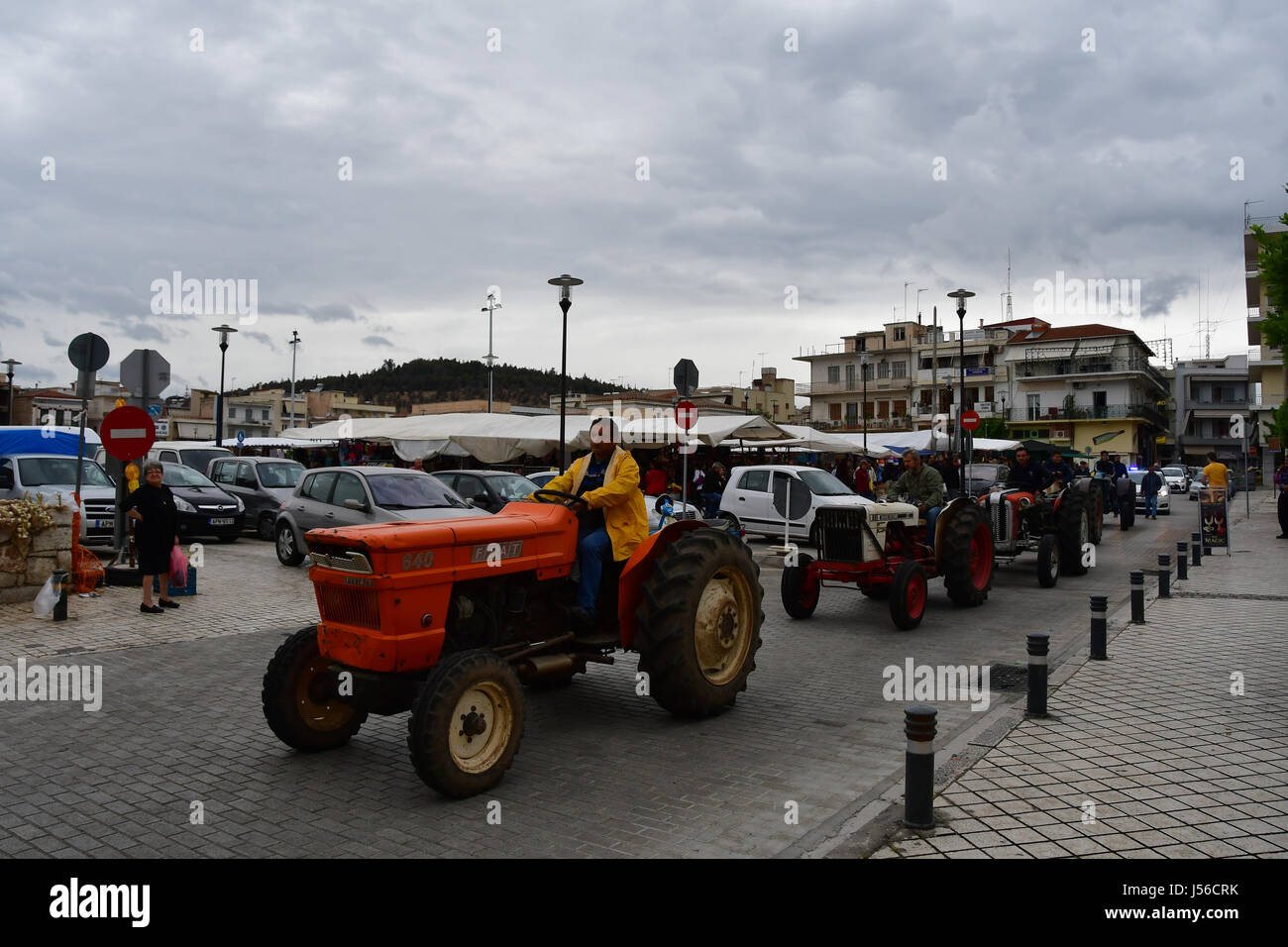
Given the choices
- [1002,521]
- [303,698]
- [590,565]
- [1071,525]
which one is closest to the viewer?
[303,698]

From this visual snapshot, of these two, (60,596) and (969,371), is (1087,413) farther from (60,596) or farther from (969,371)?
(60,596)

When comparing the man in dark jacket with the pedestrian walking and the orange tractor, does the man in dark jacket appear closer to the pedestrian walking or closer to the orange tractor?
the orange tractor

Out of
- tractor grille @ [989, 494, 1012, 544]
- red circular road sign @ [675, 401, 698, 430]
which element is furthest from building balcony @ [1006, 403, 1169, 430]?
red circular road sign @ [675, 401, 698, 430]

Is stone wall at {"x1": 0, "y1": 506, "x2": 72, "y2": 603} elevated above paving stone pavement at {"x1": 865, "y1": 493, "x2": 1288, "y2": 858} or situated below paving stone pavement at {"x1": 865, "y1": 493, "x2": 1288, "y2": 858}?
above

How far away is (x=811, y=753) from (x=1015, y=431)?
77.2 metres

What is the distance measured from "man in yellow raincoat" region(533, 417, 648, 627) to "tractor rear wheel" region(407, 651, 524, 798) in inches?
44.2

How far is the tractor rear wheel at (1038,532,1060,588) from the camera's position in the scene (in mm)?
13547

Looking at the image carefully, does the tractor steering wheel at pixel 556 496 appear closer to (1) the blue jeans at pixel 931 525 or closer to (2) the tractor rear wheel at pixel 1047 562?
(1) the blue jeans at pixel 931 525

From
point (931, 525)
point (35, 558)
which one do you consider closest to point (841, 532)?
point (931, 525)

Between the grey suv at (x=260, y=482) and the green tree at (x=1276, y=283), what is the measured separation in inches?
806

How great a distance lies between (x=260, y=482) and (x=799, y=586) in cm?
1331

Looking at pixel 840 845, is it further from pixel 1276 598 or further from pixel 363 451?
pixel 363 451

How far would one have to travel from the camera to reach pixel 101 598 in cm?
1143

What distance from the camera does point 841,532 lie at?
1072 centimetres
